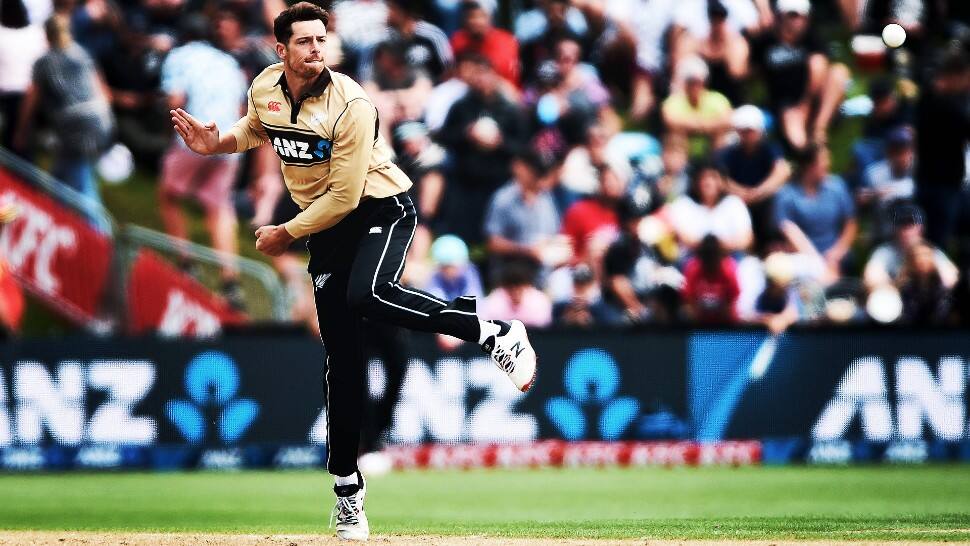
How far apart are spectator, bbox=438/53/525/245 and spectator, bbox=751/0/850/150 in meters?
2.88

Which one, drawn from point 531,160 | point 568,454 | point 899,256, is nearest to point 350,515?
point 568,454

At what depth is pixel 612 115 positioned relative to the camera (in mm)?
16094

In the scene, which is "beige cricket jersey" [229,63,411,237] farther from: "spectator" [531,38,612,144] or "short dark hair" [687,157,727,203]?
"spectator" [531,38,612,144]

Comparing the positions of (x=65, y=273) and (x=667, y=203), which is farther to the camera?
(x=667, y=203)

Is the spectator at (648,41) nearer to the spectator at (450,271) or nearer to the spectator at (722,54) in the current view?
the spectator at (722,54)

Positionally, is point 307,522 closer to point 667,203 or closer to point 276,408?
point 276,408

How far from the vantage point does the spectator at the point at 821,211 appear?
14984 millimetres

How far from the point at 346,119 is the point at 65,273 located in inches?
301

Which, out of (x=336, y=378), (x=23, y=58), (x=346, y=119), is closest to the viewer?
(x=346, y=119)

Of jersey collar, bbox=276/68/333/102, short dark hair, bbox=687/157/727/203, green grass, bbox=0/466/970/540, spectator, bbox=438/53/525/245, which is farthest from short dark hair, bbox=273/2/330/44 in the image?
short dark hair, bbox=687/157/727/203

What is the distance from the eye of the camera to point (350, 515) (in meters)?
7.53

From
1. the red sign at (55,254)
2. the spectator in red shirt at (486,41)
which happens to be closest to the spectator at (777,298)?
the spectator in red shirt at (486,41)

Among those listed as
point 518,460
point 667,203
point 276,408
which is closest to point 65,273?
point 276,408

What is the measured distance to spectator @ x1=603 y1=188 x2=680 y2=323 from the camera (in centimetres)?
1398
